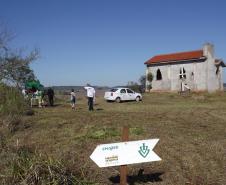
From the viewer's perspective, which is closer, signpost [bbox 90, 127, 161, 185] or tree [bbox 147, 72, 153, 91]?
signpost [bbox 90, 127, 161, 185]

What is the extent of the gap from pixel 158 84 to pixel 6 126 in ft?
131

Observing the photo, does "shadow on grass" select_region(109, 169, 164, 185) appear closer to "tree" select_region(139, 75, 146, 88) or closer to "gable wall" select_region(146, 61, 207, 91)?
"gable wall" select_region(146, 61, 207, 91)

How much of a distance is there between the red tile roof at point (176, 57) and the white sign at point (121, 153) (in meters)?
40.5

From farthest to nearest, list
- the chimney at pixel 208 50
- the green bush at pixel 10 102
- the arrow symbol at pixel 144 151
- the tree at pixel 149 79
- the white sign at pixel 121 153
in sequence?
the tree at pixel 149 79 → the chimney at pixel 208 50 → the green bush at pixel 10 102 → the arrow symbol at pixel 144 151 → the white sign at pixel 121 153

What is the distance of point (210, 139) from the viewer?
40.1 feet

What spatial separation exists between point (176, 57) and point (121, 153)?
43317mm

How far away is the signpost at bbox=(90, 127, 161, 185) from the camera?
22.9ft

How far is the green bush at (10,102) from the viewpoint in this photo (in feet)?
45.5

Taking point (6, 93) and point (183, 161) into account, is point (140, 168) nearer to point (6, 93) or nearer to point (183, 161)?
point (183, 161)

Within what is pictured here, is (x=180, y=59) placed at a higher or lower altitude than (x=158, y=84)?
higher

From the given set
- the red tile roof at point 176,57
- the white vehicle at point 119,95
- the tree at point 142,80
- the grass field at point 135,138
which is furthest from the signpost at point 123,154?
the tree at point 142,80

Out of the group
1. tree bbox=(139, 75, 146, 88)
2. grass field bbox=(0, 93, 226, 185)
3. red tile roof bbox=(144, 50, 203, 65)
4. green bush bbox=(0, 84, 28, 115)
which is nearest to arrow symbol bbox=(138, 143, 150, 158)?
grass field bbox=(0, 93, 226, 185)

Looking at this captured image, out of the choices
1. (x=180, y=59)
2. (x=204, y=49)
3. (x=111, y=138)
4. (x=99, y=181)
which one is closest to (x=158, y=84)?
(x=180, y=59)

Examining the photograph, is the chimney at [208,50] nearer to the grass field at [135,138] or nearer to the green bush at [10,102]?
the grass field at [135,138]
